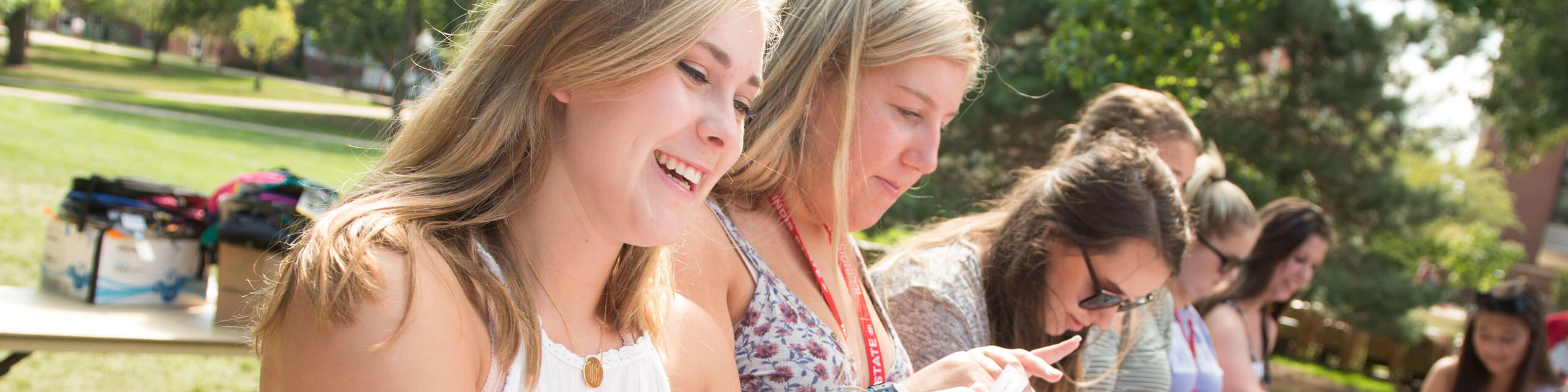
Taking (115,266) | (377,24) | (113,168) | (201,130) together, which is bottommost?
(113,168)

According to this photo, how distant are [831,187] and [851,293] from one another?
0.76ft

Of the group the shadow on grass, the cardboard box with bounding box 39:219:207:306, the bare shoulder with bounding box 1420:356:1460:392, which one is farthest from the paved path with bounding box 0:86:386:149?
the bare shoulder with bounding box 1420:356:1460:392

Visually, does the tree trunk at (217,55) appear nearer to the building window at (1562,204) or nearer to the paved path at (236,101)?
the paved path at (236,101)

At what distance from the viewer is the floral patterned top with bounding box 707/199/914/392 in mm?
1780

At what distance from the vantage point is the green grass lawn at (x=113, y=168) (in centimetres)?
521

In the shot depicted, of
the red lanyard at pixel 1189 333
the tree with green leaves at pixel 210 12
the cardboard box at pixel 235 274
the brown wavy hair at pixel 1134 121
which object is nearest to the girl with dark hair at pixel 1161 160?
the brown wavy hair at pixel 1134 121

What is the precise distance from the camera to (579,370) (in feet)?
4.59

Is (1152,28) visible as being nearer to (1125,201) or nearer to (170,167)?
(1125,201)

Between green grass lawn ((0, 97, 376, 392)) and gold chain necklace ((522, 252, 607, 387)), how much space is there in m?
0.45

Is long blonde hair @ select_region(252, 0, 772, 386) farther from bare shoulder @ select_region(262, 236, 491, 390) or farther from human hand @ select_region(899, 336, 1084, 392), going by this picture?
human hand @ select_region(899, 336, 1084, 392)

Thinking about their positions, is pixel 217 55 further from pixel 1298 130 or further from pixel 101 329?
pixel 101 329

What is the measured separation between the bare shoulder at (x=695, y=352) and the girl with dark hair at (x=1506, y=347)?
5.04 metres

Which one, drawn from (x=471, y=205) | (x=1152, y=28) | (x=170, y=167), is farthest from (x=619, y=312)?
(x=170, y=167)

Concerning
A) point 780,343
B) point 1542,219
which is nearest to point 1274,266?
Answer: point 780,343
